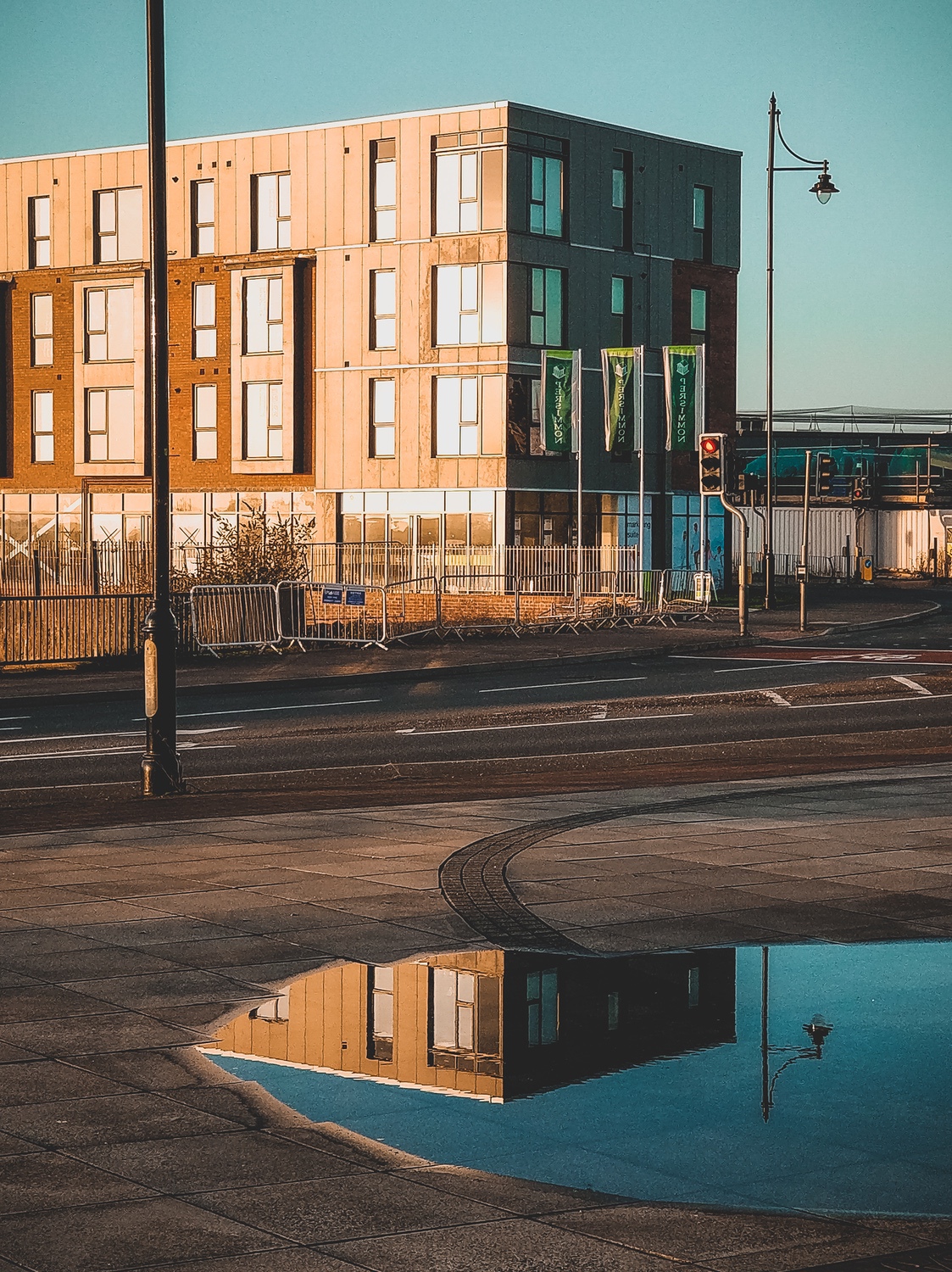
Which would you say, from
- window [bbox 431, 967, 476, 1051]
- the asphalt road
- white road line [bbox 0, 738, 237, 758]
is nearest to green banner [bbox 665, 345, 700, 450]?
the asphalt road

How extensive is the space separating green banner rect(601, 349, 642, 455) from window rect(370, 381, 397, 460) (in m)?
6.61

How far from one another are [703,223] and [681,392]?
879 centimetres

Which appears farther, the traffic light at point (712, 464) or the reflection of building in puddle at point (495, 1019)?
the traffic light at point (712, 464)

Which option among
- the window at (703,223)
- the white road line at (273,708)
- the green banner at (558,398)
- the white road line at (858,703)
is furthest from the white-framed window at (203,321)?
the white road line at (858,703)

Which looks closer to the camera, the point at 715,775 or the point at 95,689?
the point at 715,775

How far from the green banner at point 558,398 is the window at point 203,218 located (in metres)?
13.2

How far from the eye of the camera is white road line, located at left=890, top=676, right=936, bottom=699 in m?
24.4

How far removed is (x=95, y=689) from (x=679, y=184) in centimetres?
3436

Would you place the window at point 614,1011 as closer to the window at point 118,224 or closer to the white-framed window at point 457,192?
the white-framed window at point 457,192

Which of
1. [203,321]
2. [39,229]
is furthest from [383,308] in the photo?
[39,229]

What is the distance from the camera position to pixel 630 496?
5341 cm

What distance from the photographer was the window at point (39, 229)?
57938mm

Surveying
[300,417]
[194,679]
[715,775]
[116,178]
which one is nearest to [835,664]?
[194,679]

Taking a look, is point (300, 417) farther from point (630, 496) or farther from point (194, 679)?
point (194, 679)
